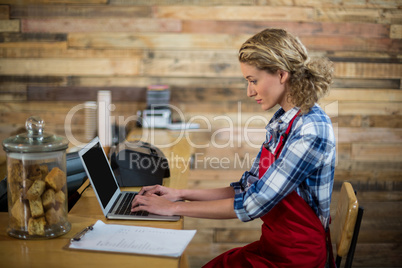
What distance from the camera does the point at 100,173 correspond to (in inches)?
61.7

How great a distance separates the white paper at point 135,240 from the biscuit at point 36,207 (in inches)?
5.0

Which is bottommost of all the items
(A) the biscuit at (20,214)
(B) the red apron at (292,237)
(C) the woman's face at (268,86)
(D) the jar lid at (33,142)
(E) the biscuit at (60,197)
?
(B) the red apron at (292,237)

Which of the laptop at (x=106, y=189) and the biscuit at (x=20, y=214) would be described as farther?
the laptop at (x=106, y=189)

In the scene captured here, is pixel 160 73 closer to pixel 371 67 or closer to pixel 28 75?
pixel 28 75

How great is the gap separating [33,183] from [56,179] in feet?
0.21

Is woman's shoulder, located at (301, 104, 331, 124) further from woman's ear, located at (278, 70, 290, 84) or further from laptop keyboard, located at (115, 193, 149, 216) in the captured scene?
laptop keyboard, located at (115, 193, 149, 216)

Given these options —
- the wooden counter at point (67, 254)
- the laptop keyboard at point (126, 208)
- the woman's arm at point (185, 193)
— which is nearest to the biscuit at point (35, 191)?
the wooden counter at point (67, 254)

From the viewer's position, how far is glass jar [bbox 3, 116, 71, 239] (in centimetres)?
125

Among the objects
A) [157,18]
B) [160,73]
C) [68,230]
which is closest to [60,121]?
[160,73]

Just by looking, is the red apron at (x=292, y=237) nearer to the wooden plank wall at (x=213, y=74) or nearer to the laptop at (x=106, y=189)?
the laptop at (x=106, y=189)

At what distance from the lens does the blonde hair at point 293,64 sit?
1.51m

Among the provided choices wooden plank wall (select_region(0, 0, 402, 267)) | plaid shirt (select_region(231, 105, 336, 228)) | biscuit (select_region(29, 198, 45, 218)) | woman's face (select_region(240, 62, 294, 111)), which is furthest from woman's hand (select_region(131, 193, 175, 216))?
wooden plank wall (select_region(0, 0, 402, 267))

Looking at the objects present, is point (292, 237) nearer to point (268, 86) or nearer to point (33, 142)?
point (268, 86)

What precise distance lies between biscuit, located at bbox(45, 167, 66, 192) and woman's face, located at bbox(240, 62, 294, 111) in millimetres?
716
